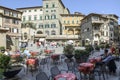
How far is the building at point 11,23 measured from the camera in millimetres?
52125

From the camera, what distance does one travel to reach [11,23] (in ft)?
181

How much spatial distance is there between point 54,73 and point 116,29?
69.4 meters

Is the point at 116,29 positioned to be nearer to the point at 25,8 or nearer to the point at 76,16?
the point at 76,16

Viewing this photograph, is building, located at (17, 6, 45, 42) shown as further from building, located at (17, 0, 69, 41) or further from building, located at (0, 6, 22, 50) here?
building, located at (0, 6, 22, 50)

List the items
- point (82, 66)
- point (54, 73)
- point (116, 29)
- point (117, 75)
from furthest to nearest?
point (116, 29) < point (117, 75) < point (82, 66) < point (54, 73)

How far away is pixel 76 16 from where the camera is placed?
7325 cm

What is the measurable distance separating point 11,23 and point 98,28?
2420 centimetres

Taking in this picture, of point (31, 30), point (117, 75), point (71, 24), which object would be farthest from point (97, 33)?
point (117, 75)

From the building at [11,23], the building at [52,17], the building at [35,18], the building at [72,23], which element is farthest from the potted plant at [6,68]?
the building at [72,23]

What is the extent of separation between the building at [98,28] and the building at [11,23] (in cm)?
1766

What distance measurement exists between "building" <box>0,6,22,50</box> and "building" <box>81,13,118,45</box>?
17.7 metres

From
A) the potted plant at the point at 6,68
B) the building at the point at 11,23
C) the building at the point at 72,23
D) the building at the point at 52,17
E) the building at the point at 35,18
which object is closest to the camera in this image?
the potted plant at the point at 6,68

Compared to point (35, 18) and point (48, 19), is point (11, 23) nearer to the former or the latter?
point (48, 19)

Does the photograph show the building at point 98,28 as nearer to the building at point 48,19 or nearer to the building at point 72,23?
the building at point 72,23
